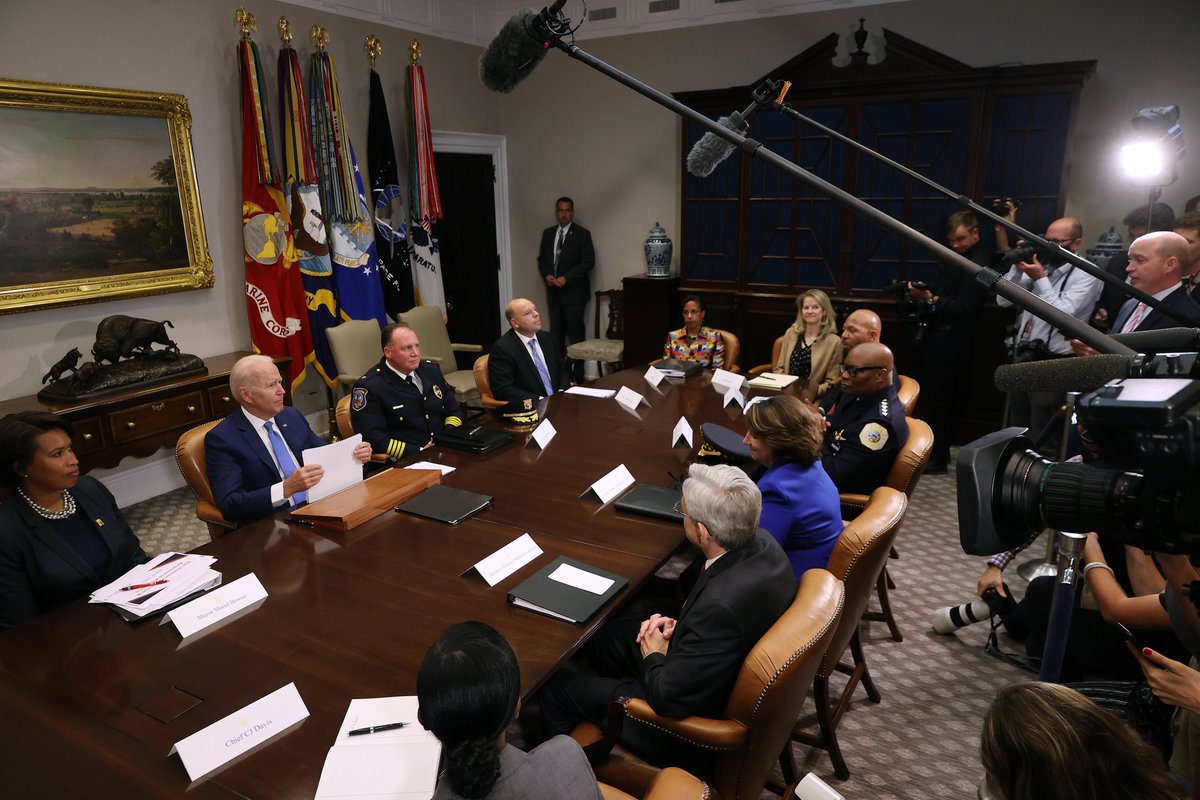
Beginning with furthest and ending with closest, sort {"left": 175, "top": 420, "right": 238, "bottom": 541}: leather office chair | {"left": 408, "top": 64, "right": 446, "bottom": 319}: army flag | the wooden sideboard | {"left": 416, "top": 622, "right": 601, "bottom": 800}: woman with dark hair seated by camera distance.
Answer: {"left": 408, "top": 64, "right": 446, "bottom": 319}: army flag, the wooden sideboard, {"left": 175, "top": 420, "right": 238, "bottom": 541}: leather office chair, {"left": 416, "top": 622, "right": 601, "bottom": 800}: woman with dark hair seated

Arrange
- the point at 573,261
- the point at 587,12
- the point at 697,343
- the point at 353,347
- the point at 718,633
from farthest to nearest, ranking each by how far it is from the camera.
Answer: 1. the point at 573,261
2. the point at 587,12
3. the point at 353,347
4. the point at 697,343
5. the point at 718,633

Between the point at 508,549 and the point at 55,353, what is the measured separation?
3546mm

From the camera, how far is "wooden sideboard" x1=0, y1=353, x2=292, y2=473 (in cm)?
372

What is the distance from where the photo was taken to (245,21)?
14.8 feet

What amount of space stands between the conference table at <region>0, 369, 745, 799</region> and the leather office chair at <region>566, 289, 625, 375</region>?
3660mm

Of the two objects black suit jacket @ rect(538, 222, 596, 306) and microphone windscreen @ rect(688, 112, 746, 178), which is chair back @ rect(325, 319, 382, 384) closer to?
black suit jacket @ rect(538, 222, 596, 306)

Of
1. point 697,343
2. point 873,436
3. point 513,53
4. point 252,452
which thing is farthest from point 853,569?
point 697,343

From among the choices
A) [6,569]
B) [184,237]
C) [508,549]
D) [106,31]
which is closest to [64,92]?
[106,31]

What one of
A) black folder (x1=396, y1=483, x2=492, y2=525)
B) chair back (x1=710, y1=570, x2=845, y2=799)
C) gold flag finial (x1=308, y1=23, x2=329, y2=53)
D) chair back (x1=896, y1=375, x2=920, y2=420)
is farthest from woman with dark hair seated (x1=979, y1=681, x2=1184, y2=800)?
gold flag finial (x1=308, y1=23, x2=329, y2=53)

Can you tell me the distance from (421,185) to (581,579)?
4675 millimetres

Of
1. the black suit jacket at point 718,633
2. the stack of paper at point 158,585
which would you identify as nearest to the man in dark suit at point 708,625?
the black suit jacket at point 718,633

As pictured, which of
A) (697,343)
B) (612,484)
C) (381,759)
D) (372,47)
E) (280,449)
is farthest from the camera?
(372,47)

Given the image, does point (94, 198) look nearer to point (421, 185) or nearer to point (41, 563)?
point (421, 185)

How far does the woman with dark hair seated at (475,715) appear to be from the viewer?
112 cm
